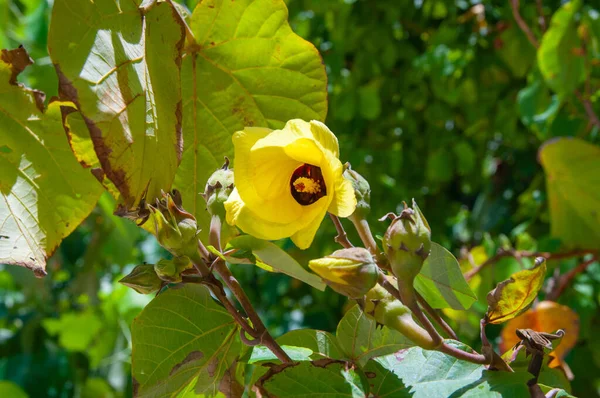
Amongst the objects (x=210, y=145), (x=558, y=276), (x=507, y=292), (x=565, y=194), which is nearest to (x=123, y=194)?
(x=210, y=145)

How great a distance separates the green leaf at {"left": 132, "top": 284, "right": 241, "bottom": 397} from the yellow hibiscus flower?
7cm

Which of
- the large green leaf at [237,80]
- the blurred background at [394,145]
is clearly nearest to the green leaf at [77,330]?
the blurred background at [394,145]

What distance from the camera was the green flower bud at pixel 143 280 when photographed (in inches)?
16.5

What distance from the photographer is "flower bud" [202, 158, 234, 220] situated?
1.47ft

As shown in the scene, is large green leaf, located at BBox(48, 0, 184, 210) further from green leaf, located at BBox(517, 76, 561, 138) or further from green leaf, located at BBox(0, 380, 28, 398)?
green leaf, located at BBox(517, 76, 561, 138)

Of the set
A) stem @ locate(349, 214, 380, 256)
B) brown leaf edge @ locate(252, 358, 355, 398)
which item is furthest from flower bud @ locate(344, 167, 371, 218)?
brown leaf edge @ locate(252, 358, 355, 398)

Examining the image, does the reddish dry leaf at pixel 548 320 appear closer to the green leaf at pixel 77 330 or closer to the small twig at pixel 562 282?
the small twig at pixel 562 282

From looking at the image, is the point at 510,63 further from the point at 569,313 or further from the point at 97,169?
the point at 97,169

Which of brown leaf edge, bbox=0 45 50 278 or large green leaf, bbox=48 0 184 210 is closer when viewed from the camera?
large green leaf, bbox=48 0 184 210

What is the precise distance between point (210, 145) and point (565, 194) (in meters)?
1.17

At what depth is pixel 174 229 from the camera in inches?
15.6

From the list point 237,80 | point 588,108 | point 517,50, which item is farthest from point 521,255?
point 237,80

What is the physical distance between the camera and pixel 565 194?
4.89 ft

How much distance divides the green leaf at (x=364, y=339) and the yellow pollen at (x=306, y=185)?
90 mm
